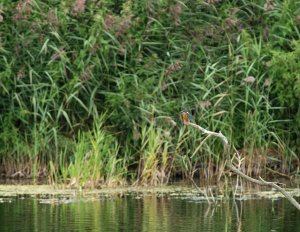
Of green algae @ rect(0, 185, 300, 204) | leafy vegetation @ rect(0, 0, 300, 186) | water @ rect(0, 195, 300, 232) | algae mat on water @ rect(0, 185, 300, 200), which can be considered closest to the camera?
water @ rect(0, 195, 300, 232)

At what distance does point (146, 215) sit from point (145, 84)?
3768 millimetres

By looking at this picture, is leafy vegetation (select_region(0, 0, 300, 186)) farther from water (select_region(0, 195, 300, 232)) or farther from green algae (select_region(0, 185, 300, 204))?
water (select_region(0, 195, 300, 232))

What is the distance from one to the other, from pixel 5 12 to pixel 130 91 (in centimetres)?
227

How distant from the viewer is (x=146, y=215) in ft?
38.5

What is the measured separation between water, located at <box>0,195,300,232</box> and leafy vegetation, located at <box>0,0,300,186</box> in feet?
5.04

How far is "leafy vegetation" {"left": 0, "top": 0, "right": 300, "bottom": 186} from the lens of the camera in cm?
1472

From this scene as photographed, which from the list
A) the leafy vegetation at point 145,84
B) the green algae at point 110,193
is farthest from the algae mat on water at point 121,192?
the leafy vegetation at point 145,84

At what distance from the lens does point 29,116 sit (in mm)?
15281

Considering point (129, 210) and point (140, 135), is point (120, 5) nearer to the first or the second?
point (140, 135)

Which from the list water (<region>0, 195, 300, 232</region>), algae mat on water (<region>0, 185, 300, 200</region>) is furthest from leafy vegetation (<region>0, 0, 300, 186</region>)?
water (<region>0, 195, 300, 232</region>)

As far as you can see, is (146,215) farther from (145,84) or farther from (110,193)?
(145,84)

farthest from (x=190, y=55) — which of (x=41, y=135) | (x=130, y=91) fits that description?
(x=41, y=135)

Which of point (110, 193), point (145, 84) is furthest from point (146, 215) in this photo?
point (145, 84)

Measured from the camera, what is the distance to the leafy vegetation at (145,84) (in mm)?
14719
